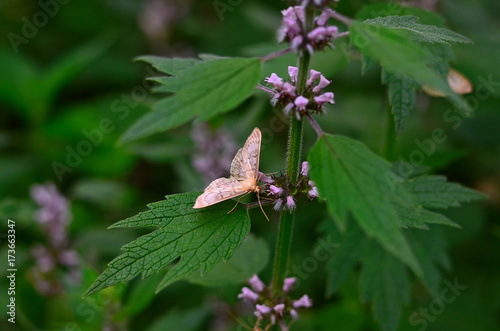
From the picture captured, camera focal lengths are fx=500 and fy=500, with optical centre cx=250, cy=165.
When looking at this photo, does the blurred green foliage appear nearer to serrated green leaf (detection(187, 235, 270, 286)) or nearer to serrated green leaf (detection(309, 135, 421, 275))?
serrated green leaf (detection(187, 235, 270, 286))

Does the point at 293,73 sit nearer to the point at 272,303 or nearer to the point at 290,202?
the point at 290,202

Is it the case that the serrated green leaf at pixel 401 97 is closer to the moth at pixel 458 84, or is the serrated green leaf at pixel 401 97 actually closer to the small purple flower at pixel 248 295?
the moth at pixel 458 84

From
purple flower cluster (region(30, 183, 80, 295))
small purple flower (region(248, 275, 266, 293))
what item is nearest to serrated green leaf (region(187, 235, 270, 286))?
small purple flower (region(248, 275, 266, 293))

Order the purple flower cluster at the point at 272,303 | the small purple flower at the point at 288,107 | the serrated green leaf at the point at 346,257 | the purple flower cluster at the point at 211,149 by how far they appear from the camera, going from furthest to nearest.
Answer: the purple flower cluster at the point at 211,149 < the serrated green leaf at the point at 346,257 < the purple flower cluster at the point at 272,303 < the small purple flower at the point at 288,107

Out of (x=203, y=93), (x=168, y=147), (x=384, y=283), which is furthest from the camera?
(x=168, y=147)

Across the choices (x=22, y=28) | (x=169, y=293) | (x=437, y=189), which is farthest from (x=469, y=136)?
(x=22, y=28)

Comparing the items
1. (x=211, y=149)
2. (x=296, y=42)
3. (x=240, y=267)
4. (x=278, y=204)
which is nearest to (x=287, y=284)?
(x=240, y=267)

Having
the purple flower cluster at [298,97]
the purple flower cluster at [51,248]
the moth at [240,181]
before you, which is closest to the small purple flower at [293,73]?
the purple flower cluster at [298,97]
